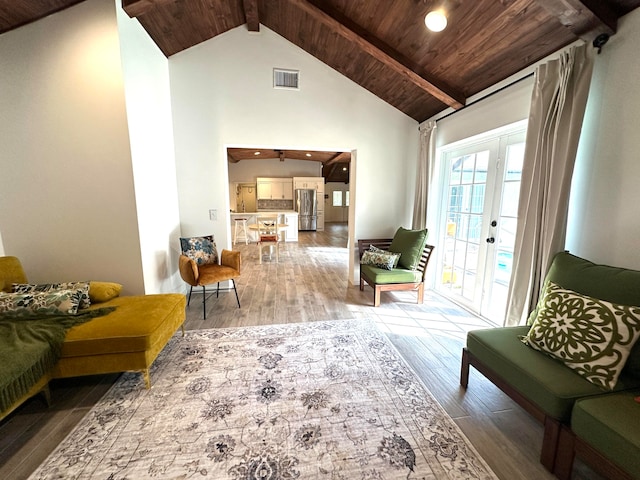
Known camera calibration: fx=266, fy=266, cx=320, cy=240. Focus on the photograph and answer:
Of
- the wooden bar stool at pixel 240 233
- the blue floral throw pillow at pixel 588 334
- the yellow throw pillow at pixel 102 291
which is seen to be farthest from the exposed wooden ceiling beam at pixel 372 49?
the wooden bar stool at pixel 240 233

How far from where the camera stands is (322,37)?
10.5ft

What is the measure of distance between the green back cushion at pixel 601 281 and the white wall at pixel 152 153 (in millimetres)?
3372

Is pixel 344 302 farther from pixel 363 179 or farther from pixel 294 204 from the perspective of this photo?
pixel 294 204

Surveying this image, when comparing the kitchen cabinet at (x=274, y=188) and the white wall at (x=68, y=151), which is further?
the kitchen cabinet at (x=274, y=188)

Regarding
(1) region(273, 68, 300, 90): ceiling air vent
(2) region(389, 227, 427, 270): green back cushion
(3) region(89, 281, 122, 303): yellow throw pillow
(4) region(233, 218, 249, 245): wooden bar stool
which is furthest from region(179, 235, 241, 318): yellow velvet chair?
(4) region(233, 218, 249, 245): wooden bar stool

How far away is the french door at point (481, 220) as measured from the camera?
8.93 feet

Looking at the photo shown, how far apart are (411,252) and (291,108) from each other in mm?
2534

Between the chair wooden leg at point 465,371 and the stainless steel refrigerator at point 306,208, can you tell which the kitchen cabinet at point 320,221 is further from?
the chair wooden leg at point 465,371

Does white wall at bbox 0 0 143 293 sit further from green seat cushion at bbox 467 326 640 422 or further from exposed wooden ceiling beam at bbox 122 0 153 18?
green seat cushion at bbox 467 326 640 422

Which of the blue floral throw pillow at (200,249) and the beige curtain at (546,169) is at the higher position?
the beige curtain at (546,169)

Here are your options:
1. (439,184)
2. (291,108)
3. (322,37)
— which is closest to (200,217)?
(291,108)

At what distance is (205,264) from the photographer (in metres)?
3.44

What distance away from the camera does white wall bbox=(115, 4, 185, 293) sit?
240 centimetres

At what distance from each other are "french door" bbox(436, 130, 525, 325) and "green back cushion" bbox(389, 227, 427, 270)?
515mm
